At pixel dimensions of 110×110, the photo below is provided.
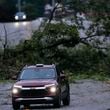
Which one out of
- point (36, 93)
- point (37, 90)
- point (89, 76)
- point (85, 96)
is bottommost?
point (89, 76)

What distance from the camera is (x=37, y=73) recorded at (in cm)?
2494

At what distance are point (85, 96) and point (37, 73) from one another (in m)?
7.51

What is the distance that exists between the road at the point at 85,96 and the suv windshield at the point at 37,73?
47.6 inches

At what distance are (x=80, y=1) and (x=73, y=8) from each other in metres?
0.92

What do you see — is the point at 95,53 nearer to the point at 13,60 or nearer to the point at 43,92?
the point at 13,60

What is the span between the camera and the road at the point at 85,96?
83.7 ft

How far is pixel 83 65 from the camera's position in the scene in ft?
144

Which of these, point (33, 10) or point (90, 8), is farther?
point (33, 10)

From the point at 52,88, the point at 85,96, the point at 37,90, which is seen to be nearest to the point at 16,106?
the point at 37,90

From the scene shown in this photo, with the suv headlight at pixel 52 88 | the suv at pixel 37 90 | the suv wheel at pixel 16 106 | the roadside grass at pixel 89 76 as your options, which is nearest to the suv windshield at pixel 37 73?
the suv at pixel 37 90

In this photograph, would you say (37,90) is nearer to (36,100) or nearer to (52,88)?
(36,100)

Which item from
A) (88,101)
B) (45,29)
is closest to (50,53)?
(45,29)

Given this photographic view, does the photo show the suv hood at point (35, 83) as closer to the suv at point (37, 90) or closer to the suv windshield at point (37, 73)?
the suv at point (37, 90)

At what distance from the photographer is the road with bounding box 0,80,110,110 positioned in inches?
1005
